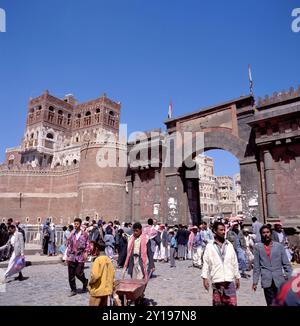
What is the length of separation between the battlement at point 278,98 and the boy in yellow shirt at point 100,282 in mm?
11296

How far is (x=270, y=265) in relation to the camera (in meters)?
4.15

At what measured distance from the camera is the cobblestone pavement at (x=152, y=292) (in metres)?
5.50

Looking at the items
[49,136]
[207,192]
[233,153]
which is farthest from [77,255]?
[49,136]

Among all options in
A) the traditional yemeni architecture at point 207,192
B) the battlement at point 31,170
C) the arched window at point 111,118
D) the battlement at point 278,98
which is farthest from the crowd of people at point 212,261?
the arched window at point 111,118

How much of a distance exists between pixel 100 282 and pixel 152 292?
2.73m

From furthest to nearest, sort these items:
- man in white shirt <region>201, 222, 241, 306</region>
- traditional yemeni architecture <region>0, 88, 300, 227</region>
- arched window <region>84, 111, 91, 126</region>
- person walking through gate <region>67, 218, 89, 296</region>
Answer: arched window <region>84, 111, 91, 126</region>
traditional yemeni architecture <region>0, 88, 300, 227</region>
person walking through gate <region>67, 218, 89, 296</region>
man in white shirt <region>201, 222, 241, 306</region>

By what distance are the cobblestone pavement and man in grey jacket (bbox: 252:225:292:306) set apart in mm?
1450

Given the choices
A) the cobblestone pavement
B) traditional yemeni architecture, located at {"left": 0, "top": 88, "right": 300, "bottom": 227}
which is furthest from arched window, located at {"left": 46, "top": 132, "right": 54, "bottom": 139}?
the cobblestone pavement

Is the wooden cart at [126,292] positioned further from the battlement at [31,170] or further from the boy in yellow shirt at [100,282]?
the battlement at [31,170]

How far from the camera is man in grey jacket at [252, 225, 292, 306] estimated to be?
13.4ft

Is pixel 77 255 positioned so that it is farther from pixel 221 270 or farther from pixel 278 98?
pixel 278 98

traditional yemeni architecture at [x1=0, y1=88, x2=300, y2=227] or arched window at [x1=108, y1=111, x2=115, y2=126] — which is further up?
arched window at [x1=108, y1=111, x2=115, y2=126]

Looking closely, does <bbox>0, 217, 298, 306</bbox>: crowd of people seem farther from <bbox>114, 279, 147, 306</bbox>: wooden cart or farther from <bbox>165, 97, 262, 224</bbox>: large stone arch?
<bbox>165, 97, 262, 224</bbox>: large stone arch

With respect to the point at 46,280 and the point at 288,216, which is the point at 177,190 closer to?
→ the point at 288,216
